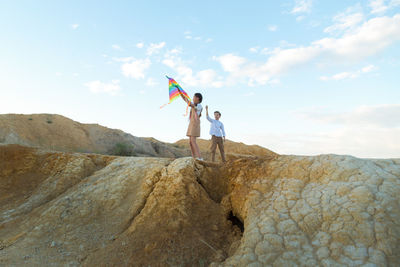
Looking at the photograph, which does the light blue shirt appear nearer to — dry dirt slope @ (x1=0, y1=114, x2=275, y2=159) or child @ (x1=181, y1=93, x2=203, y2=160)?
child @ (x1=181, y1=93, x2=203, y2=160)

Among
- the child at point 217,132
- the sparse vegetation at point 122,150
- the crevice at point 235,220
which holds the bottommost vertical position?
the crevice at point 235,220

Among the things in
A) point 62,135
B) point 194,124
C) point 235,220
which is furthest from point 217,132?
point 62,135

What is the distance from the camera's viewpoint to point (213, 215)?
3.76m

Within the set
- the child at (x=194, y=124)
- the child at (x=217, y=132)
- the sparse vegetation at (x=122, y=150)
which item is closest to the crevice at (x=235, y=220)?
the child at (x=194, y=124)

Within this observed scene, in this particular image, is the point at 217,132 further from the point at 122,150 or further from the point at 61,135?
the point at 61,135

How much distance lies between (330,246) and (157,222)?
Result: 6.77 ft

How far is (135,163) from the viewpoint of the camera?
5.00m

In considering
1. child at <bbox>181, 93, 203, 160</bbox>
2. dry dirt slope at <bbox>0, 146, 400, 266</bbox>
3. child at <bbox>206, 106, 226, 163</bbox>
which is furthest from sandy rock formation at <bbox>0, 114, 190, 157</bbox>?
child at <bbox>181, 93, 203, 160</bbox>

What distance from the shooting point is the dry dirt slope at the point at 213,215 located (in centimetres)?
283

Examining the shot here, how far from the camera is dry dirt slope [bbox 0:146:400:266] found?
283cm

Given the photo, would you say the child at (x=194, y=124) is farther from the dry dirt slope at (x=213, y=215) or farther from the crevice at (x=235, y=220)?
the crevice at (x=235, y=220)

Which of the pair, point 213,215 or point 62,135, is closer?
point 213,215

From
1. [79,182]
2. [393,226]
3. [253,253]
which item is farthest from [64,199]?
[393,226]

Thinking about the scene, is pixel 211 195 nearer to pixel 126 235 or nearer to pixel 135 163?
pixel 126 235
